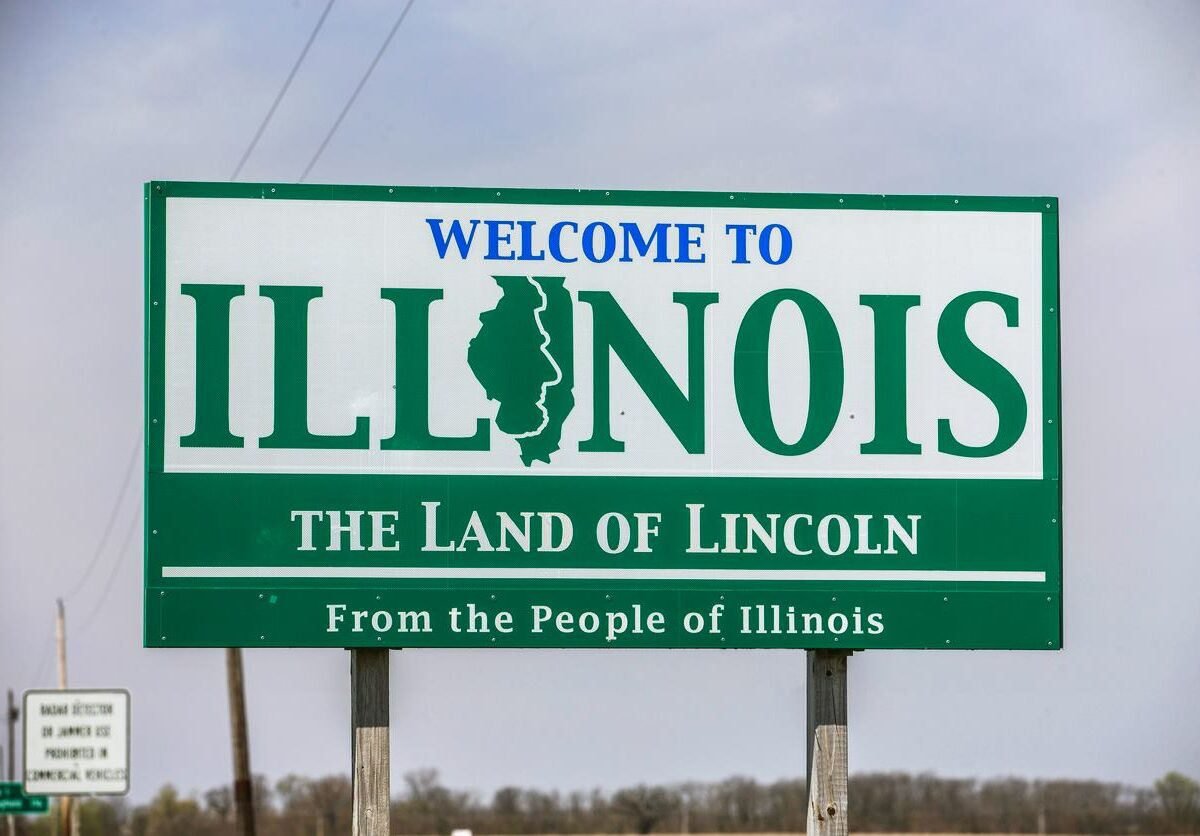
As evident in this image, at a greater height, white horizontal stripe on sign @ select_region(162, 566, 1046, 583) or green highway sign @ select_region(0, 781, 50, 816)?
white horizontal stripe on sign @ select_region(162, 566, 1046, 583)

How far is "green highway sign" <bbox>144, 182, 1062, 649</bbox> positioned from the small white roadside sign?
50cm

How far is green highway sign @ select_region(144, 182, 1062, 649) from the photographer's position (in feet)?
31.3

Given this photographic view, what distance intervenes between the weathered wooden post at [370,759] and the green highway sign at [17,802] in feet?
5.56

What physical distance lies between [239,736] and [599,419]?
65.3 feet

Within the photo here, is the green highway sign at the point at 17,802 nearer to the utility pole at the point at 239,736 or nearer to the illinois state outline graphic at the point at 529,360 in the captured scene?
the illinois state outline graphic at the point at 529,360

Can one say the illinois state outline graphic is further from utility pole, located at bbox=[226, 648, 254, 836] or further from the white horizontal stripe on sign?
utility pole, located at bbox=[226, 648, 254, 836]

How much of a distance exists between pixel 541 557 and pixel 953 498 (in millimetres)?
2008

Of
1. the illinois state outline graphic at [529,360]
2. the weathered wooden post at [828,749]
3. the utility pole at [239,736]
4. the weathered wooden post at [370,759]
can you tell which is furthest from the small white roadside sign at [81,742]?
the utility pole at [239,736]

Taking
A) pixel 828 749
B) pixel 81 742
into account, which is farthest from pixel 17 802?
pixel 828 749

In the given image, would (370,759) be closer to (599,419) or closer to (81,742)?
(81,742)

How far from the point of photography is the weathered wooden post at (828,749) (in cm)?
969

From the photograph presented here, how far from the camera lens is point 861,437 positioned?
9.76m

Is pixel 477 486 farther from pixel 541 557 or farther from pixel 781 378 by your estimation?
pixel 781 378

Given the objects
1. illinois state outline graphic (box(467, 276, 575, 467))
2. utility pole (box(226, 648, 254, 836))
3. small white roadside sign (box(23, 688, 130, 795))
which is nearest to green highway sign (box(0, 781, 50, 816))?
small white roadside sign (box(23, 688, 130, 795))
